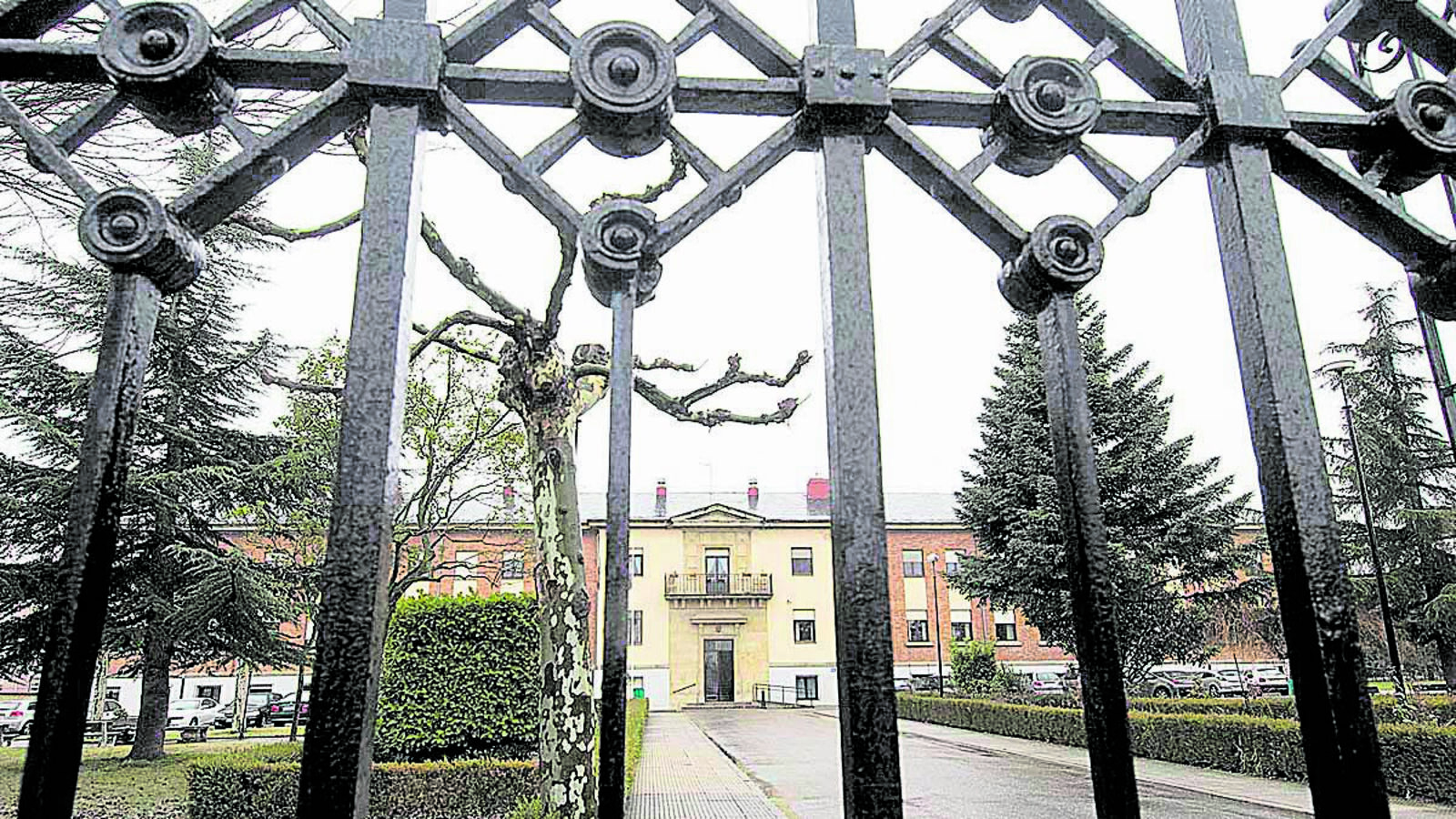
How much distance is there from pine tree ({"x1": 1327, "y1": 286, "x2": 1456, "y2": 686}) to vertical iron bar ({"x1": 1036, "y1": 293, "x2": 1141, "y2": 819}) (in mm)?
26596

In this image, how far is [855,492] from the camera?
1.57 meters

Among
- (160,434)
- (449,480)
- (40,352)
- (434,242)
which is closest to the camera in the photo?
(434,242)

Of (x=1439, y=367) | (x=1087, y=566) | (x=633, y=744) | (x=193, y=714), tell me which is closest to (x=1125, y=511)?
(x=633, y=744)

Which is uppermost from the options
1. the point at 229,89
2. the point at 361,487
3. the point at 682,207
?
the point at 229,89

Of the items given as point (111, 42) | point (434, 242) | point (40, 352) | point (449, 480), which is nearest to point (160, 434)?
point (40, 352)

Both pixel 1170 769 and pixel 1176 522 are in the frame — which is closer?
pixel 1170 769

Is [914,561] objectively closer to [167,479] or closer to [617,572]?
[167,479]

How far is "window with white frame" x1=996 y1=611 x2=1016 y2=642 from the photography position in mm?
42406

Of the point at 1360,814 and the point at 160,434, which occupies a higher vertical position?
the point at 160,434

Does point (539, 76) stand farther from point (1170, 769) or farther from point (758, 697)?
point (758, 697)

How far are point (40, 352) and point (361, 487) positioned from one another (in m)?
16.5

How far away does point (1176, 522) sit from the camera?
2022cm

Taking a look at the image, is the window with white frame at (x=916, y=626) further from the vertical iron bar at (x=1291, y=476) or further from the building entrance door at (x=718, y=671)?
the vertical iron bar at (x=1291, y=476)

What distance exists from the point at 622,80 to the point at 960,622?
4242 centimetres
